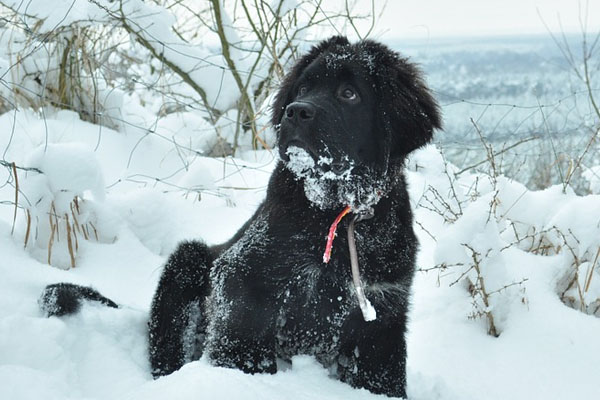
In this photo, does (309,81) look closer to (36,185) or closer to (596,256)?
(36,185)

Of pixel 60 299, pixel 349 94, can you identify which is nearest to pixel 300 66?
pixel 349 94

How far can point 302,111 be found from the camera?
7.83 ft

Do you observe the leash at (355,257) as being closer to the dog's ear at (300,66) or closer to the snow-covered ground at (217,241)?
the snow-covered ground at (217,241)

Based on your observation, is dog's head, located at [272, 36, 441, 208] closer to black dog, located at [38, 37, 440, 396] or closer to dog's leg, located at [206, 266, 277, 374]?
black dog, located at [38, 37, 440, 396]

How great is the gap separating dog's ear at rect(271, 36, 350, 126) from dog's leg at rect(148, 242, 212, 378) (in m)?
0.88

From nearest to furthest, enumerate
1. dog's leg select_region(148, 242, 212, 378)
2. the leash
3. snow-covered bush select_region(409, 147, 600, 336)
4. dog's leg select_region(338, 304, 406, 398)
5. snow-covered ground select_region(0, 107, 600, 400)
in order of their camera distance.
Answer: snow-covered ground select_region(0, 107, 600, 400) → the leash → dog's leg select_region(338, 304, 406, 398) → dog's leg select_region(148, 242, 212, 378) → snow-covered bush select_region(409, 147, 600, 336)

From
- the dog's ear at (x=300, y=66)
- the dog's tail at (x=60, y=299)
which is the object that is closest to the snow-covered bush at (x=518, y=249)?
the dog's ear at (x=300, y=66)

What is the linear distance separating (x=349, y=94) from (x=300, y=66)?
40 centimetres

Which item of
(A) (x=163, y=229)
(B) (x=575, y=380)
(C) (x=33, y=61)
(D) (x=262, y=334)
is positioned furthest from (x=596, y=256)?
(C) (x=33, y=61)

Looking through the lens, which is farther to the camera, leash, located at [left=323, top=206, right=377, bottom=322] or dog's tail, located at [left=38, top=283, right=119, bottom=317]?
dog's tail, located at [left=38, top=283, right=119, bottom=317]

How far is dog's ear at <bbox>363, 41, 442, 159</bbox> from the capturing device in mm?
2662

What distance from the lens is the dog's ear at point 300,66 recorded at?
9.53 feet

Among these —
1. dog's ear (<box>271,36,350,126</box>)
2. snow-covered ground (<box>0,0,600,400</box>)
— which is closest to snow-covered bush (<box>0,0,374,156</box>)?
snow-covered ground (<box>0,0,600,400</box>)

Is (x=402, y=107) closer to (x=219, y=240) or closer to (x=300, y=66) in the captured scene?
(x=300, y=66)
